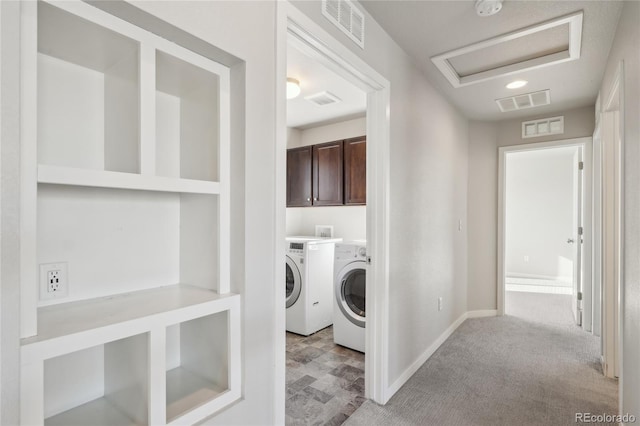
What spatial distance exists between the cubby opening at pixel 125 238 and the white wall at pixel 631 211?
184 centimetres

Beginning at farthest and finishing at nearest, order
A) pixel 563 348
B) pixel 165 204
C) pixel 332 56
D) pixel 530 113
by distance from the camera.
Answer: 1. pixel 530 113
2. pixel 563 348
3. pixel 332 56
4. pixel 165 204

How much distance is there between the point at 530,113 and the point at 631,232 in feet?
8.64

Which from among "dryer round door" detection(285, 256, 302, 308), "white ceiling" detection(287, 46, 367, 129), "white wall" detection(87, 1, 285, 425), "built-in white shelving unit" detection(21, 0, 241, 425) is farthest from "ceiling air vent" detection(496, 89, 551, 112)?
"built-in white shelving unit" detection(21, 0, 241, 425)

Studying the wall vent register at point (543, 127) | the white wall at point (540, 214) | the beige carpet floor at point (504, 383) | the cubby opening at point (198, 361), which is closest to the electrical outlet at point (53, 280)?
the cubby opening at point (198, 361)

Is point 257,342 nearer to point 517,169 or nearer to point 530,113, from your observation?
point 530,113

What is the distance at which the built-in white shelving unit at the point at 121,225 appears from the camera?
768 millimetres

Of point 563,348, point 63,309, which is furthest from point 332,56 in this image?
point 563,348

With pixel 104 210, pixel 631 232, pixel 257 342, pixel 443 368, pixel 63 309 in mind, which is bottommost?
pixel 443 368

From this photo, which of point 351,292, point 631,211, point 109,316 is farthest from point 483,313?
point 109,316

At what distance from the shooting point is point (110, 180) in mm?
854

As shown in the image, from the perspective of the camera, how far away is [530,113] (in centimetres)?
369

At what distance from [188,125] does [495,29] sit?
2.02 m

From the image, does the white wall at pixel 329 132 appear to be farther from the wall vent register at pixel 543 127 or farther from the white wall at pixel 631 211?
the white wall at pixel 631 211

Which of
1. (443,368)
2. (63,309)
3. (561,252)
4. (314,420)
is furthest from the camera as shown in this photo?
(561,252)
